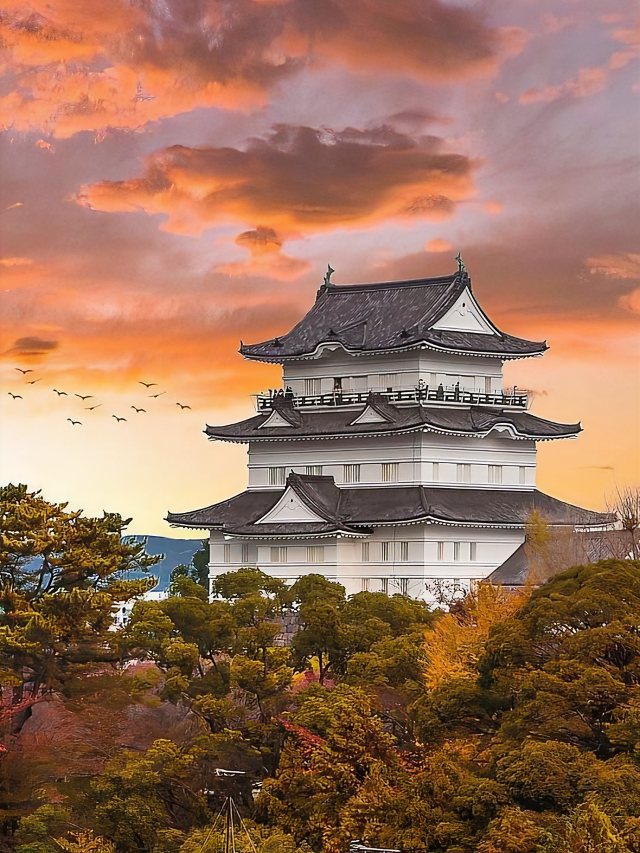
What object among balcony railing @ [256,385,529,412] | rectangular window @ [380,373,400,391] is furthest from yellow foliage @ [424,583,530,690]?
rectangular window @ [380,373,400,391]

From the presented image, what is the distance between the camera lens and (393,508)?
5600 centimetres

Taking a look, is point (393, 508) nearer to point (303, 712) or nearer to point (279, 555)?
point (279, 555)

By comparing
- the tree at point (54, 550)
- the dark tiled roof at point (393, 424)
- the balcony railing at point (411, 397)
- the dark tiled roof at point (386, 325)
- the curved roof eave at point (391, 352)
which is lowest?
the tree at point (54, 550)

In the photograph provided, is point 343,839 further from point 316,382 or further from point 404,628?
point 316,382

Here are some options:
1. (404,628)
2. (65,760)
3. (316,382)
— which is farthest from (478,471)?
(65,760)

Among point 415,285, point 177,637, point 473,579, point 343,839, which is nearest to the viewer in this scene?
point 343,839

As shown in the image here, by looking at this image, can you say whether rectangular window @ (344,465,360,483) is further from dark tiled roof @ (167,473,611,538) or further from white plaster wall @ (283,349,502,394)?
white plaster wall @ (283,349,502,394)

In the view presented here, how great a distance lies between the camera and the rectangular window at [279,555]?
57.2 metres

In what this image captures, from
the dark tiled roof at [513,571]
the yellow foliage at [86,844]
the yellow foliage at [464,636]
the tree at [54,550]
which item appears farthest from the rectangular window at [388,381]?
the yellow foliage at [86,844]

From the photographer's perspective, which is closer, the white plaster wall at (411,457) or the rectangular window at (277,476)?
the white plaster wall at (411,457)

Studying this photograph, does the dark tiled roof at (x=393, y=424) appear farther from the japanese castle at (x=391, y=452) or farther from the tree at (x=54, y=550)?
the tree at (x=54, y=550)

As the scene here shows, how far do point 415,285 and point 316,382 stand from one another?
541 centimetres

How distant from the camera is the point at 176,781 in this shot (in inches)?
1332

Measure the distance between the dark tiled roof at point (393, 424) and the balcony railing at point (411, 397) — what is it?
0.27 meters
